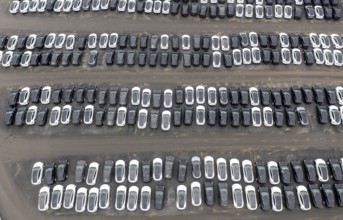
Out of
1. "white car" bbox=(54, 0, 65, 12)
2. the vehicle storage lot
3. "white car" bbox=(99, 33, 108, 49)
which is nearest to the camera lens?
the vehicle storage lot

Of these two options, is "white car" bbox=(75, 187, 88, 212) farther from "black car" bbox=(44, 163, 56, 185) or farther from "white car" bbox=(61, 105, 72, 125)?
"white car" bbox=(61, 105, 72, 125)

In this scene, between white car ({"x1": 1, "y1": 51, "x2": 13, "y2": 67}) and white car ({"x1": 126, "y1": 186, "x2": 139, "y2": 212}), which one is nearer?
white car ({"x1": 126, "y1": 186, "x2": 139, "y2": 212})

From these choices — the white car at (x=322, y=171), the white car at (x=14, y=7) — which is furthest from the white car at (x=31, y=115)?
the white car at (x=322, y=171)

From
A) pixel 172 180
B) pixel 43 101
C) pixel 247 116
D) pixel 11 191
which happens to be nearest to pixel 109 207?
pixel 172 180

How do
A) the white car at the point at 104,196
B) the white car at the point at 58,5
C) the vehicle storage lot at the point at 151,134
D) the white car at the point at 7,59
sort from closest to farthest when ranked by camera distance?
the white car at the point at 104,196, the vehicle storage lot at the point at 151,134, the white car at the point at 7,59, the white car at the point at 58,5

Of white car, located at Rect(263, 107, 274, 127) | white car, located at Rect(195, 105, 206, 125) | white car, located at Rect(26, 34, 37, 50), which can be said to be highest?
white car, located at Rect(26, 34, 37, 50)

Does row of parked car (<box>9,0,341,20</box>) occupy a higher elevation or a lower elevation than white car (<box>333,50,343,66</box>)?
higher

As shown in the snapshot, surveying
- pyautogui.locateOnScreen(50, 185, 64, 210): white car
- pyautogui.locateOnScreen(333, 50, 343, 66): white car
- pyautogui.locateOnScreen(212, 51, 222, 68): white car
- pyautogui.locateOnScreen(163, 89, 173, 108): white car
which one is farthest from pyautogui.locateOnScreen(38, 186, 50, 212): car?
pyautogui.locateOnScreen(333, 50, 343, 66): white car

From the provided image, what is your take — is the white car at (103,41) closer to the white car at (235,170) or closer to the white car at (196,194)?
the white car at (196,194)
